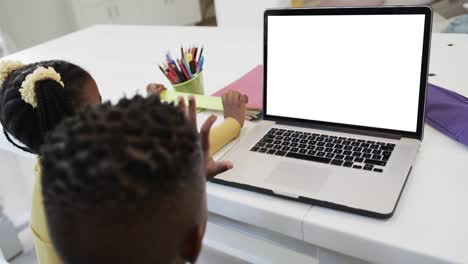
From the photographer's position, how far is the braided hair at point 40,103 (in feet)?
2.10

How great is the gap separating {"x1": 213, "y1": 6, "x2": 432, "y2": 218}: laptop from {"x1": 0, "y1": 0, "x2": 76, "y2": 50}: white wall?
2.80m

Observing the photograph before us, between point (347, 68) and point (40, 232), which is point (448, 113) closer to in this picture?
point (347, 68)

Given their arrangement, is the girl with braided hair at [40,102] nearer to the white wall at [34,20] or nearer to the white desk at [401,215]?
the white desk at [401,215]

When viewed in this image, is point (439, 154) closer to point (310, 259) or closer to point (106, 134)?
point (310, 259)

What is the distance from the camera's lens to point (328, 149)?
28.4 inches

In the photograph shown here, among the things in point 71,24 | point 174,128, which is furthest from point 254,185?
point 71,24

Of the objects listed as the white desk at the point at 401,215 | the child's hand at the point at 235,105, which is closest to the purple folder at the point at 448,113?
the white desk at the point at 401,215

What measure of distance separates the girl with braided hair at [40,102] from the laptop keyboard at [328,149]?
177 mm

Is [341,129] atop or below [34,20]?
atop

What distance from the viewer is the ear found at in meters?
0.41

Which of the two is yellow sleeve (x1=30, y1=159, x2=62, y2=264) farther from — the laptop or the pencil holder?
the pencil holder

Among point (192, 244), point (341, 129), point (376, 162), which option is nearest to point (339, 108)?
point (341, 129)

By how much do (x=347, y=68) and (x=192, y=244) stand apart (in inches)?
18.4

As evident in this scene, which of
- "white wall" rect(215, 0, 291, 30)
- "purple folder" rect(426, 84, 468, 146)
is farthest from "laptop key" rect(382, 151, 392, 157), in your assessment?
"white wall" rect(215, 0, 291, 30)
